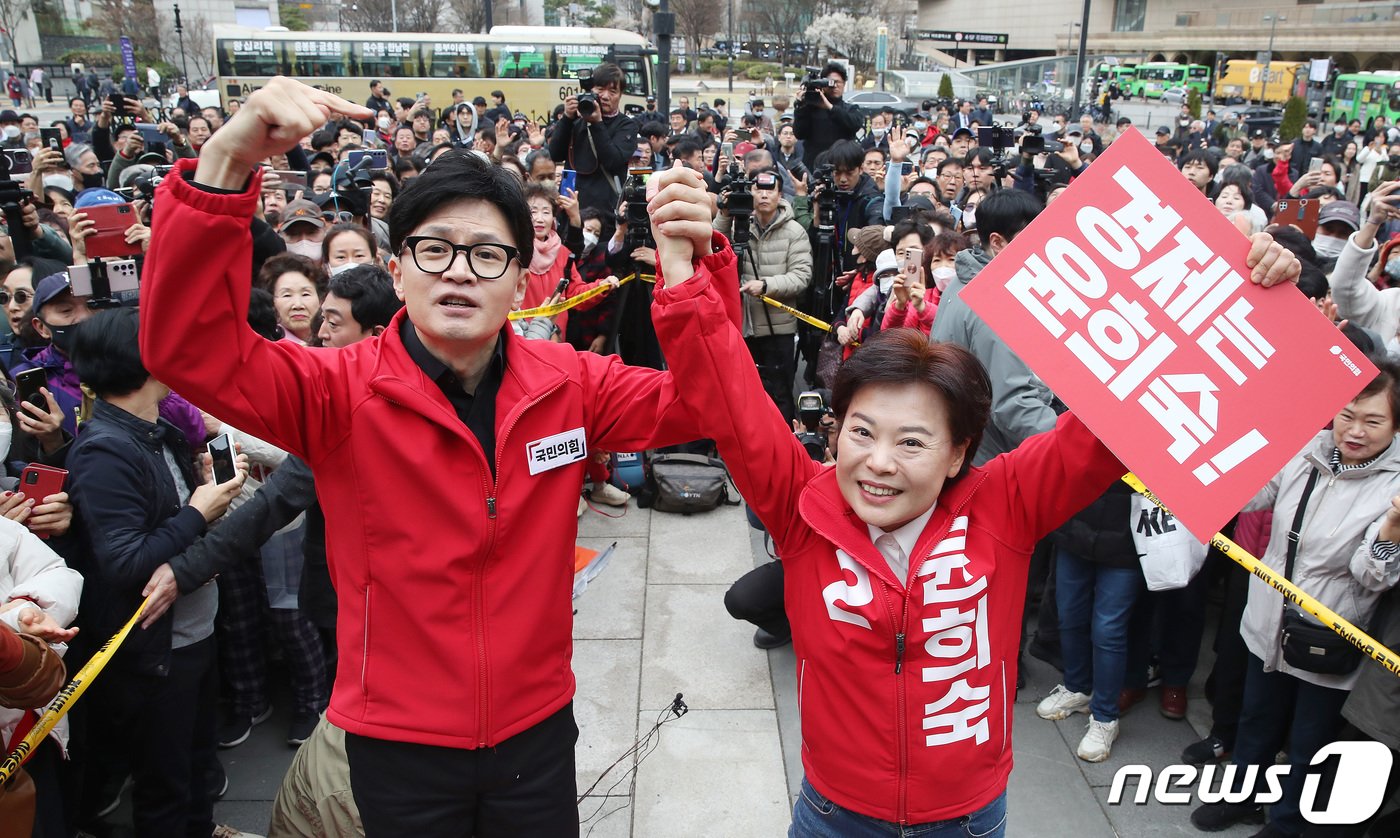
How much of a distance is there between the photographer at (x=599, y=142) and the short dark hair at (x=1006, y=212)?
4880 mm

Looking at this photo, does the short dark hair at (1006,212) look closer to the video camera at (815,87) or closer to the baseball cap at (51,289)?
the baseball cap at (51,289)

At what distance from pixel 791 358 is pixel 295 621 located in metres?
3.92

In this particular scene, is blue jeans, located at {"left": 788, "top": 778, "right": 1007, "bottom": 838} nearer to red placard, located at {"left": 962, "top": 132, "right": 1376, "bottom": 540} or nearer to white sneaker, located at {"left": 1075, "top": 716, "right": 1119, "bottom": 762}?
red placard, located at {"left": 962, "top": 132, "right": 1376, "bottom": 540}

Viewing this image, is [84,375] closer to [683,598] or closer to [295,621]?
[295,621]

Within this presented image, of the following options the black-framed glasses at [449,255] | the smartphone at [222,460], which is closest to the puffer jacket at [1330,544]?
the black-framed glasses at [449,255]

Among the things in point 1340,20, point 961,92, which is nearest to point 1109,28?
point 1340,20

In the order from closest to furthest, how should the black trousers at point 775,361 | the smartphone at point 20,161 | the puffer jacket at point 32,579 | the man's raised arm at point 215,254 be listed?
the man's raised arm at point 215,254 → the puffer jacket at point 32,579 → the black trousers at point 775,361 → the smartphone at point 20,161

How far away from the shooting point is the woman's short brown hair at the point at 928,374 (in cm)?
208

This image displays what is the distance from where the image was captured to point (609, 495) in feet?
21.6

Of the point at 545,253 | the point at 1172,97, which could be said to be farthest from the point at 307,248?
the point at 1172,97

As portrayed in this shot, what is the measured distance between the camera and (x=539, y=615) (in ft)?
6.56

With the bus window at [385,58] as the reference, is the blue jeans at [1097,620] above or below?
below

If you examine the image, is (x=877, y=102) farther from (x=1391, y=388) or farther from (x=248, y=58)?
(x=1391, y=388)

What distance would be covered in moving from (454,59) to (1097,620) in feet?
78.6
